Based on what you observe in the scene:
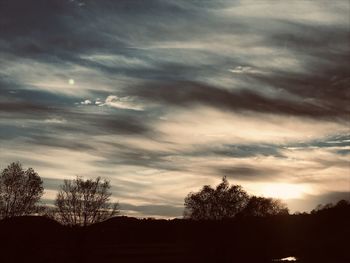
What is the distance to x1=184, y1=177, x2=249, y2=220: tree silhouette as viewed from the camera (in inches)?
6112

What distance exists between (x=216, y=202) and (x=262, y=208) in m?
34.9

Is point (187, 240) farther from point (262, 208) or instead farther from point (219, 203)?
point (262, 208)

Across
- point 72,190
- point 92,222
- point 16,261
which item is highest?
point 72,190

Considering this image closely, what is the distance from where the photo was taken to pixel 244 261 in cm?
9656

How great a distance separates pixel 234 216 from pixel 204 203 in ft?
33.5

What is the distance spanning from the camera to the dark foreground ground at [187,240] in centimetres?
9225

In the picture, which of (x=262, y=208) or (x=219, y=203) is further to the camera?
(x=262, y=208)

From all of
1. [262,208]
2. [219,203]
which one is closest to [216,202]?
[219,203]

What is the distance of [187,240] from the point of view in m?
146

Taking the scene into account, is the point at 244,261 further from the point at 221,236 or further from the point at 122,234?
the point at 122,234

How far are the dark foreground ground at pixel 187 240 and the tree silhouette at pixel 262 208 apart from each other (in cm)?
819

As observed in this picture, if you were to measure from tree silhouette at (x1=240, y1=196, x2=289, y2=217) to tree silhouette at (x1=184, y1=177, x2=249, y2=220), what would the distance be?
3068mm

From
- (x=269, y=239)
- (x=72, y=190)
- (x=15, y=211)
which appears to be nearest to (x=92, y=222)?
(x=72, y=190)

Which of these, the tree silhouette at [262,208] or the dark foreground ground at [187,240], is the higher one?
the tree silhouette at [262,208]
